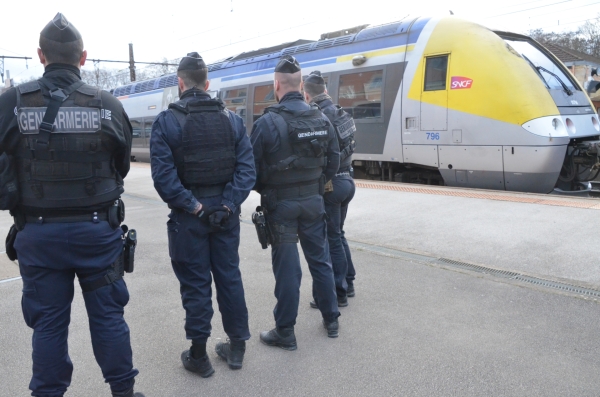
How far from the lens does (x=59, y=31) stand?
2639 mm

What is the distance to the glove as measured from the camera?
3.11m

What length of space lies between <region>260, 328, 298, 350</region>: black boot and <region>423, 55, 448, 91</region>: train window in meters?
6.84

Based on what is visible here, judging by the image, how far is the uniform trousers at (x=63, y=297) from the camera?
2.60 m

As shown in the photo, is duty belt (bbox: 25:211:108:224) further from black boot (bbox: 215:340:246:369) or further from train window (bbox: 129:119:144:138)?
train window (bbox: 129:119:144:138)

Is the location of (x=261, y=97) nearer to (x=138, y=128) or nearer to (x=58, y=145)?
(x=138, y=128)

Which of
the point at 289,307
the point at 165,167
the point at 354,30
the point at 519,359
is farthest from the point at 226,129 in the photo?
the point at 354,30

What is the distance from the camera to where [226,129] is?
323 centimetres

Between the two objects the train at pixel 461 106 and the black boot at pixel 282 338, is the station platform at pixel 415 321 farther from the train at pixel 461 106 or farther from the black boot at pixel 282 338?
the train at pixel 461 106

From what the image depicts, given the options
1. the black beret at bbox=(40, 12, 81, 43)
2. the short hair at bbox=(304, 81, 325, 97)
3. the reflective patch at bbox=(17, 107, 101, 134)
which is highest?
the black beret at bbox=(40, 12, 81, 43)

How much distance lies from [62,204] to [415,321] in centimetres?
258

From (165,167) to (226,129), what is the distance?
44 cm

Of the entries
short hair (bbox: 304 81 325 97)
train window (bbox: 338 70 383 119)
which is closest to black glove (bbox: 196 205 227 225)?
short hair (bbox: 304 81 325 97)

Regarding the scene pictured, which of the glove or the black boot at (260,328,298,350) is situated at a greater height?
the glove

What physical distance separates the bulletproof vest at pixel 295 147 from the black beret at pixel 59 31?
4.43 ft
